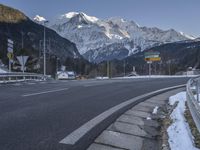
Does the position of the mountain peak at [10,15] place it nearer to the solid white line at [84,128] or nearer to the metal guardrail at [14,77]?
the metal guardrail at [14,77]

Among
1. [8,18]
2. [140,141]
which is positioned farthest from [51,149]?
[8,18]

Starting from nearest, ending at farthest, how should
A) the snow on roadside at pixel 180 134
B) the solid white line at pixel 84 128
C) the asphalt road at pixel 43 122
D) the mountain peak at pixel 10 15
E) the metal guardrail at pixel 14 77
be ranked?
1. the asphalt road at pixel 43 122
2. the snow on roadside at pixel 180 134
3. the solid white line at pixel 84 128
4. the metal guardrail at pixel 14 77
5. the mountain peak at pixel 10 15

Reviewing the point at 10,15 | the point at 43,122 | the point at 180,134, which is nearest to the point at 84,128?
the point at 43,122

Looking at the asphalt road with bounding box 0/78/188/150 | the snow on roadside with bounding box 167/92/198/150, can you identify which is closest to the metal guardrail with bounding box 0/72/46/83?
the asphalt road with bounding box 0/78/188/150

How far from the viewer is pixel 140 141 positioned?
762 cm

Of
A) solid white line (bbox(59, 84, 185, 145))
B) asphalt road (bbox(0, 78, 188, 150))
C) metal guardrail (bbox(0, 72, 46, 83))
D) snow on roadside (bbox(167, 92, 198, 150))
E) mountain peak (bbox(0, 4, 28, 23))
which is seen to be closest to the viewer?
asphalt road (bbox(0, 78, 188, 150))

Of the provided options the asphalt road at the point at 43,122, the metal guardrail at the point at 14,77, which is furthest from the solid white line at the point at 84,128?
the metal guardrail at the point at 14,77

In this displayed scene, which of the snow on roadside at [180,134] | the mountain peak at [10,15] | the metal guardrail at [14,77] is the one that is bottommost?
the snow on roadside at [180,134]

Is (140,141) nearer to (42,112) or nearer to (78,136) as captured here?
(78,136)

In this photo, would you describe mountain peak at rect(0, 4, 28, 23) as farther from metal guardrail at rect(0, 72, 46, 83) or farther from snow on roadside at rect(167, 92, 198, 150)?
snow on roadside at rect(167, 92, 198, 150)

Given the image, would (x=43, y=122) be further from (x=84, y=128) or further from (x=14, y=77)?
(x=14, y=77)

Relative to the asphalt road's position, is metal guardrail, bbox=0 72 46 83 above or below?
above

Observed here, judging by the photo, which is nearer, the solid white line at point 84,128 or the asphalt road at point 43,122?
the asphalt road at point 43,122

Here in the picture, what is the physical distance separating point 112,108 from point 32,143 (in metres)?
5.03
